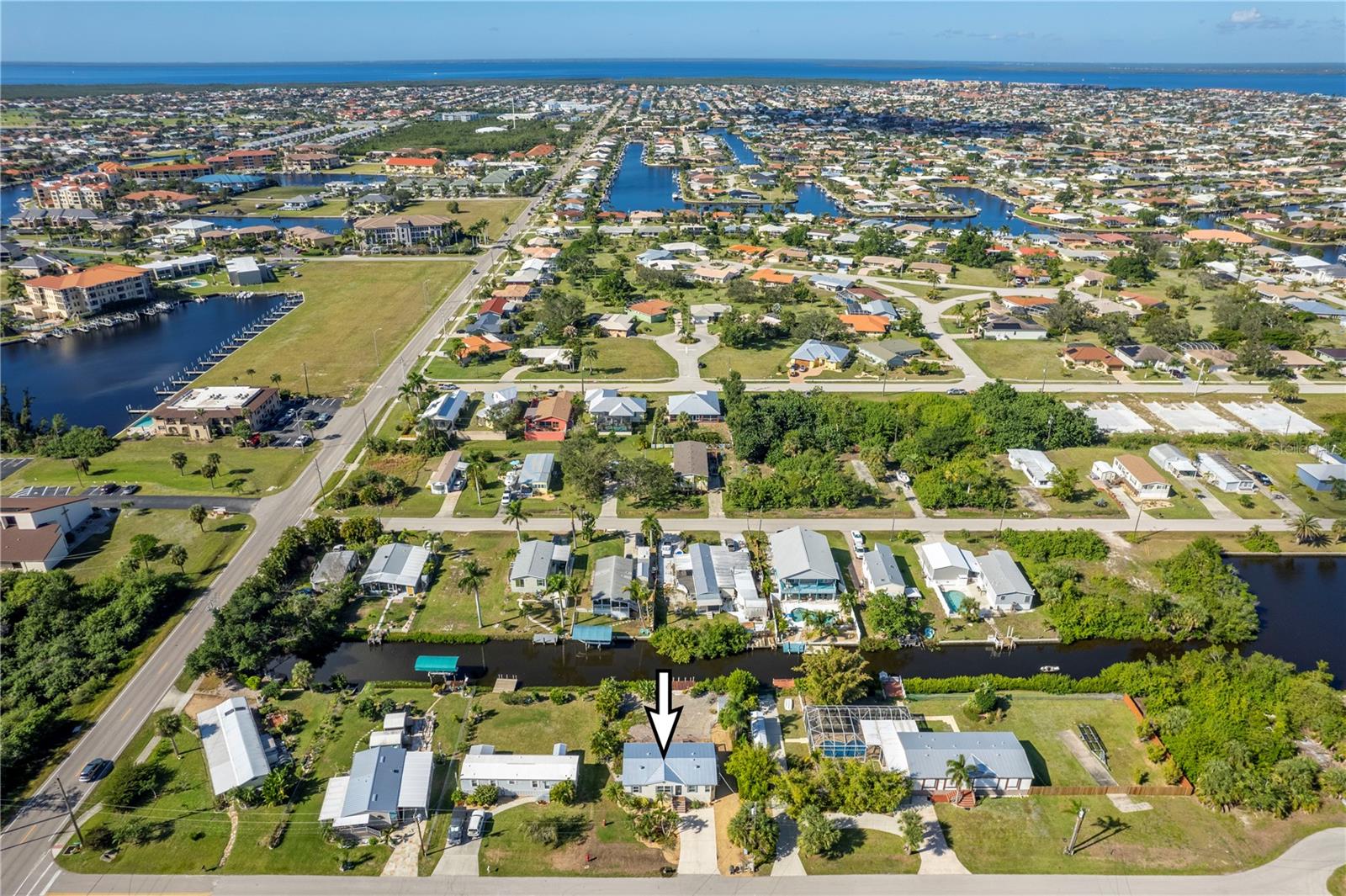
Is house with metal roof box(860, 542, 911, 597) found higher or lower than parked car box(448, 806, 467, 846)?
higher

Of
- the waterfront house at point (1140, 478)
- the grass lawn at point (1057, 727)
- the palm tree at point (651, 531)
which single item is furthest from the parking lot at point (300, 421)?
the waterfront house at point (1140, 478)

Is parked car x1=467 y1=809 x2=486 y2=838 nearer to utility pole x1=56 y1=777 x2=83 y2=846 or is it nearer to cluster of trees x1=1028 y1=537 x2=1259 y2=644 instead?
utility pole x1=56 y1=777 x2=83 y2=846

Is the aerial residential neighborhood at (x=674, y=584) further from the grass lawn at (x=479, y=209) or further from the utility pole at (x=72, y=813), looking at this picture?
the grass lawn at (x=479, y=209)

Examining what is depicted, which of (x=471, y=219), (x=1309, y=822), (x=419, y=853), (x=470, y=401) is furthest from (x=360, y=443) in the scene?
(x=471, y=219)

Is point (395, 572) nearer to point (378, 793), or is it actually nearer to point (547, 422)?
point (378, 793)

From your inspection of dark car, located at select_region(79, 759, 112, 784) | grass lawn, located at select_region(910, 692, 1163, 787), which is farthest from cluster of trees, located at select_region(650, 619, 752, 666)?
dark car, located at select_region(79, 759, 112, 784)
